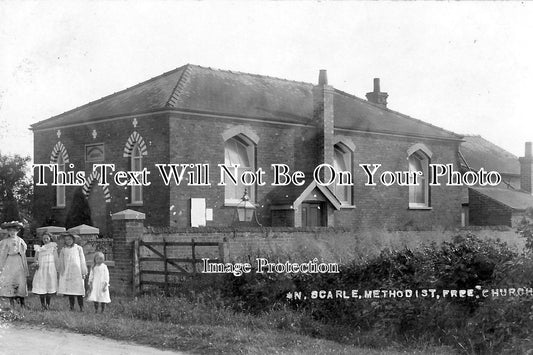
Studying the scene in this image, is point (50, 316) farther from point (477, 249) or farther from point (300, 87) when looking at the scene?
point (300, 87)

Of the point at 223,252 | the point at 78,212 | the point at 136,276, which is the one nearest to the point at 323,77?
the point at 78,212

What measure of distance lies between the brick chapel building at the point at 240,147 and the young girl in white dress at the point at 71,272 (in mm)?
7974

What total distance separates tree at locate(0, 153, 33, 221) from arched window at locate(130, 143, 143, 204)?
4.01 metres

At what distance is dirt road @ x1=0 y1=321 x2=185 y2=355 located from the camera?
9664 millimetres

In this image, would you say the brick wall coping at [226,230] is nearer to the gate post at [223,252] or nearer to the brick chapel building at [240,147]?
the gate post at [223,252]

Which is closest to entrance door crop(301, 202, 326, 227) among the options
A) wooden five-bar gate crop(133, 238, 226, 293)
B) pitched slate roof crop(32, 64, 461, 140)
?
pitched slate roof crop(32, 64, 461, 140)

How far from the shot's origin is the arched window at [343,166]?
94.8 ft

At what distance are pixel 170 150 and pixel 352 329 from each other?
12.6 metres

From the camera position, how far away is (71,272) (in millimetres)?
14867

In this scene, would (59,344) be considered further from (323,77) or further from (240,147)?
(323,77)

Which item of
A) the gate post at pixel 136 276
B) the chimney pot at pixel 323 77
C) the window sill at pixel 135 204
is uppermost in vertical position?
the chimney pot at pixel 323 77

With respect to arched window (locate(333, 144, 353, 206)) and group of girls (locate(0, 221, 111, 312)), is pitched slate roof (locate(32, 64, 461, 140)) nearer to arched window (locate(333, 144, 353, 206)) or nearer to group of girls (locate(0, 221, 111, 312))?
arched window (locate(333, 144, 353, 206))

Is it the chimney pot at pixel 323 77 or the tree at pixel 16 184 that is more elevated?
the chimney pot at pixel 323 77

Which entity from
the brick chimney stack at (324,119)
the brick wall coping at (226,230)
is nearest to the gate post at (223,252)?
the brick wall coping at (226,230)
